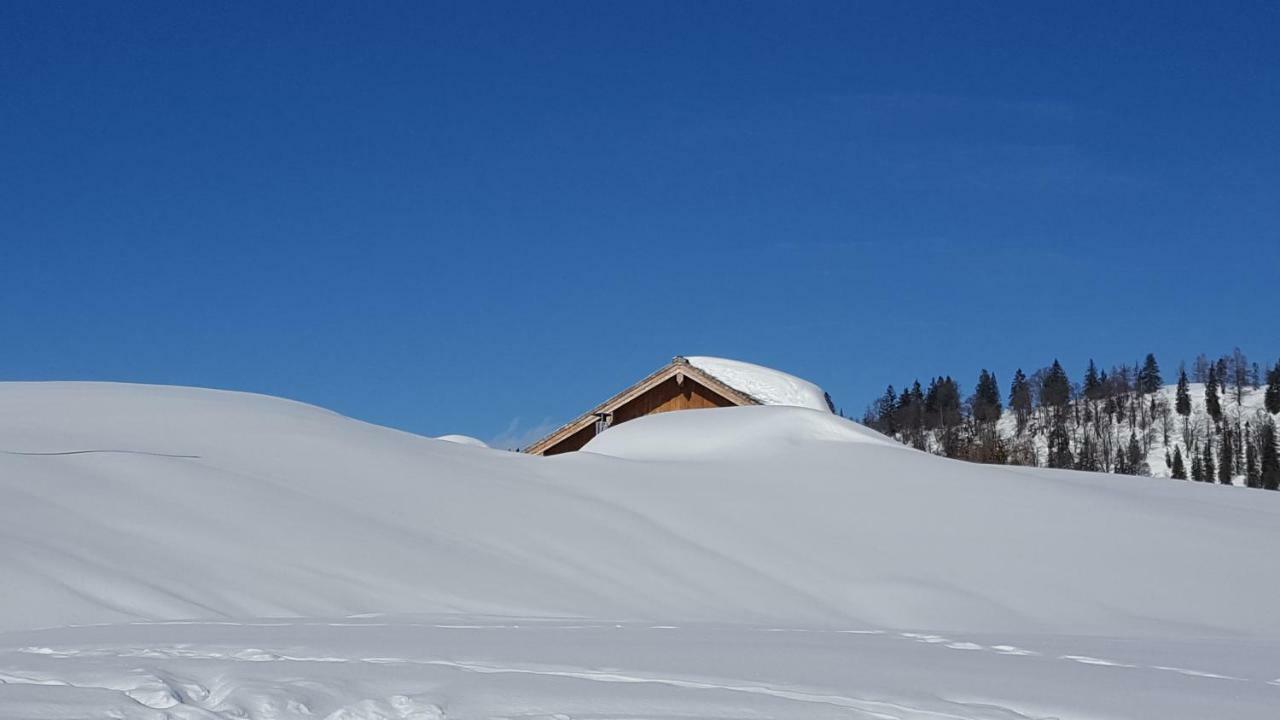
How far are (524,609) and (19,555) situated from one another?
9.36 ft

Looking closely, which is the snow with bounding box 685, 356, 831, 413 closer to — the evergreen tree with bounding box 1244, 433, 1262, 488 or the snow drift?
the snow drift

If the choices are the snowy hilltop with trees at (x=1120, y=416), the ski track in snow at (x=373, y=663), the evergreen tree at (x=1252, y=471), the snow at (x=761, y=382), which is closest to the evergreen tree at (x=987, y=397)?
the snowy hilltop with trees at (x=1120, y=416)

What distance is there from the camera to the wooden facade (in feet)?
75.4

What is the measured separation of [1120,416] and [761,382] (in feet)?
267

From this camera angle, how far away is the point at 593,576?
26.9 ft

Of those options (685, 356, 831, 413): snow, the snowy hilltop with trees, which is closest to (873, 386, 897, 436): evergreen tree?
the snowy hilltop with trees

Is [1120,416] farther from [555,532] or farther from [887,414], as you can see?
[555,532]

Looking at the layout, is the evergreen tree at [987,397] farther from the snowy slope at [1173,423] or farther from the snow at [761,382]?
the snow at [761,382]

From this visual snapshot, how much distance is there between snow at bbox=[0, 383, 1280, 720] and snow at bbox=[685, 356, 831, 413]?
30.5 ft

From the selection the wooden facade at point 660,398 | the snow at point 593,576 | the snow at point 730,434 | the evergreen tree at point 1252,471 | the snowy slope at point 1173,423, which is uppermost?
the snowy slope at point 1173,423

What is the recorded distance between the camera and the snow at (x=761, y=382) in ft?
79.8

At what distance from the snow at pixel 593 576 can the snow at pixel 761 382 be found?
30.5 feet

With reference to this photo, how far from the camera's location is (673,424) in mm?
15719

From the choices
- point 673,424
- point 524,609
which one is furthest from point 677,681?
point 673,424
